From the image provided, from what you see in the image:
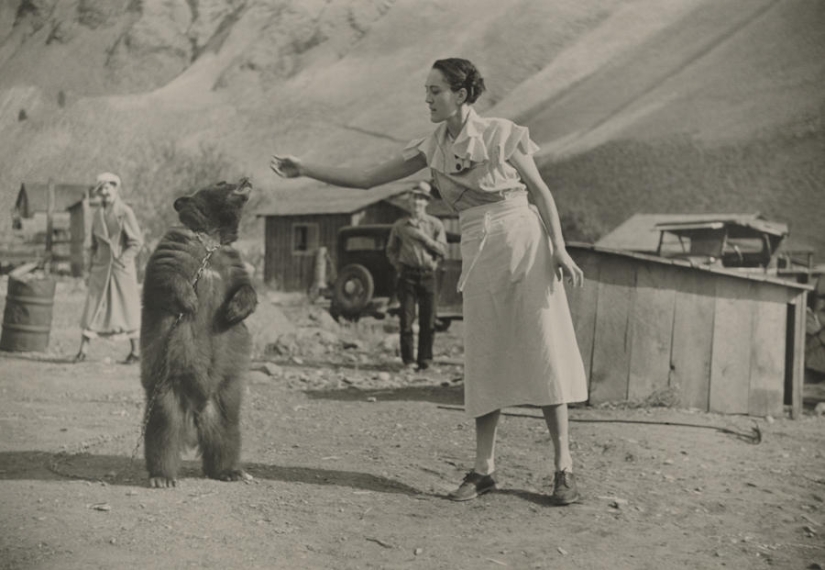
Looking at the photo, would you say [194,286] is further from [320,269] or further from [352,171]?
[320,269]

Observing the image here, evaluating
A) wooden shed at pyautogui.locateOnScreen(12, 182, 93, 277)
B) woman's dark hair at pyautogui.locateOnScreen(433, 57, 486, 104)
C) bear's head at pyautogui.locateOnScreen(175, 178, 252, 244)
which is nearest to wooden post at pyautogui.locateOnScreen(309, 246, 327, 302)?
wooden shed at pyautogui.locateOnScreen(12, 182, 93, 277)

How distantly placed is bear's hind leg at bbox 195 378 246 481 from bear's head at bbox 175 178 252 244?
75cm

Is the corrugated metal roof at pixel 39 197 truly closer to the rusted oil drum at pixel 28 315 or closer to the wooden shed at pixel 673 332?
the rusted oil drum at pixel 28 315

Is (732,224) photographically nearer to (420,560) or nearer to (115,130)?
(115,130)

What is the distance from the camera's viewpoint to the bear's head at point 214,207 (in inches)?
172

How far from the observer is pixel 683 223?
14.8m

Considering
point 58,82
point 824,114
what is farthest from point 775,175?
point 58,82

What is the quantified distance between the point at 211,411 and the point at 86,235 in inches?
221

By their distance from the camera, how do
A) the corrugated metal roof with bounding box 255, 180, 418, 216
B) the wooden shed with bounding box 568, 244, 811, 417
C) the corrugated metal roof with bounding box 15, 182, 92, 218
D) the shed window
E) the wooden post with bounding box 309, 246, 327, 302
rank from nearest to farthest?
the corrugated metal roof with bounding box 15, 182, 92, 218, the wooden shed with bounding box 568, 244, 811, 417, the wooden post with bounding box 309, 246, 327, 302, the corrugated metal roof with bounding box 255, 180, 418, 216, the shed window

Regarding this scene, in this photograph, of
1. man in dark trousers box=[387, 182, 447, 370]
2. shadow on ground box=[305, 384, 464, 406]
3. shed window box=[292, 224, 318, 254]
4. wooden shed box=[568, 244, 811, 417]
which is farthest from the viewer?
shed window box=[292, 224, 318, 254]

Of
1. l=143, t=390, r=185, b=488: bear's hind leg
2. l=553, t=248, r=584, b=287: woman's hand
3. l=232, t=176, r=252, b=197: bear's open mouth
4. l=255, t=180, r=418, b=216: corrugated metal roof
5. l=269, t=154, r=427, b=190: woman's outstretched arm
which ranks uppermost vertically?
l=255, t=180, r=418, b=216: corrugated metal roof

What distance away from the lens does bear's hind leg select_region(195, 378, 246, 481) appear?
14.3 ft

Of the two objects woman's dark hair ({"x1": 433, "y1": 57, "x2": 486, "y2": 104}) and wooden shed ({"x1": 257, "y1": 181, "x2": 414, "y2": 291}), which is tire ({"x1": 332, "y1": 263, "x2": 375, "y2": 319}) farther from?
woman's dark hair ({"x1": 433, "y1": 57, "x2": 486, "y2": 104})

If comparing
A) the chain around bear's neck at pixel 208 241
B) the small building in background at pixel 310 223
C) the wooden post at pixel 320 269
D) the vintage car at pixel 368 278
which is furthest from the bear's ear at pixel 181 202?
the small building in background at pixel 310 223
